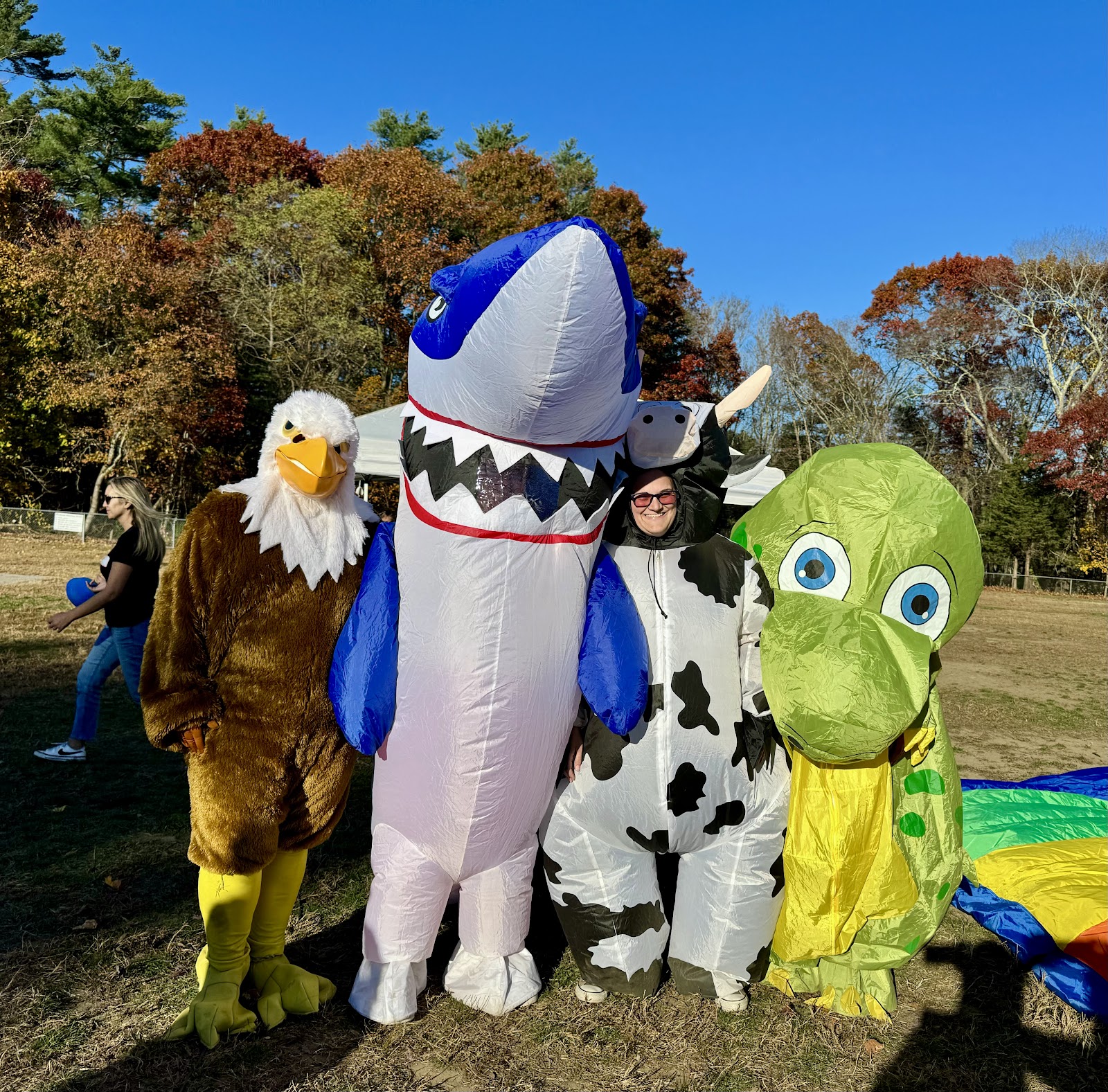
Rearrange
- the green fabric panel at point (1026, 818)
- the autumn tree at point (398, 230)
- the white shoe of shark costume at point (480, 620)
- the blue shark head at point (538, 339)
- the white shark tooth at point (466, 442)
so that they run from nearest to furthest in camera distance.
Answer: the blue shark head at point (538, 339)
the white shoe of shark costume at point (480, 620)
the white shark tooth at point (466, 442)
the green fabric panel at point (1026, 818)
the autumn tree at point (398, 230)

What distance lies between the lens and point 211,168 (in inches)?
854

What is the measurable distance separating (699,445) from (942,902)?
1.69 m

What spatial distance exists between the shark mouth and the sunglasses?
33cm

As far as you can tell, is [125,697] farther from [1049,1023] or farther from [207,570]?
[1049,1023]

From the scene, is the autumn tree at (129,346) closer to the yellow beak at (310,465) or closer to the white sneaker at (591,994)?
the yellow beak at (310,465)

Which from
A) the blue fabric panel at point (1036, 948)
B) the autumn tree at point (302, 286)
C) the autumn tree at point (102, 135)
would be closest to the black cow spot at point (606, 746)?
the blue fabric panel at point (1036, 948)

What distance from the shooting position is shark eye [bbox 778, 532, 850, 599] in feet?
9.09

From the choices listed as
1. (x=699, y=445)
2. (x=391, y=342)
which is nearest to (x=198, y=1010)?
(x=699, y=445)

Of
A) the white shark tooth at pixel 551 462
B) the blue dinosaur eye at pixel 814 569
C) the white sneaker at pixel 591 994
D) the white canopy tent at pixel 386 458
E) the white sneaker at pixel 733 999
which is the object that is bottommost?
the white sneaker at pixel 591 994

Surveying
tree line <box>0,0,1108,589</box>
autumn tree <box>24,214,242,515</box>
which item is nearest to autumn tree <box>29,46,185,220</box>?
tree line <box>0,0,1108,589</box>

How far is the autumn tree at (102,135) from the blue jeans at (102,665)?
22855 mm

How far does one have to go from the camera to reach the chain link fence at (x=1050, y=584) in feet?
69.2

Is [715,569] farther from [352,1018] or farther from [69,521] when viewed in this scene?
[69,521]

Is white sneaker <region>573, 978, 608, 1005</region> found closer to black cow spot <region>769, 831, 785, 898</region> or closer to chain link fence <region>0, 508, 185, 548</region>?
black cow spot <region>769, 831, 785, 898</region>
